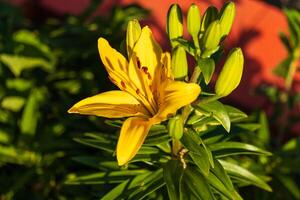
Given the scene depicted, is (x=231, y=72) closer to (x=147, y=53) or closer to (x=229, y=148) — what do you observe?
(x=147, y=53)

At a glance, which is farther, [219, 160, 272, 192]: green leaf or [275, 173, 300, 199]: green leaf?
[275, 173, 300, 199]: green leaf

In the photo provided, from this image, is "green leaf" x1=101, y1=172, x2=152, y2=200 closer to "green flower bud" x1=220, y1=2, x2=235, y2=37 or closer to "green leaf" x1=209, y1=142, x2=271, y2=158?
"green leaf" x1=209, y1=142, x2=271, y2=158

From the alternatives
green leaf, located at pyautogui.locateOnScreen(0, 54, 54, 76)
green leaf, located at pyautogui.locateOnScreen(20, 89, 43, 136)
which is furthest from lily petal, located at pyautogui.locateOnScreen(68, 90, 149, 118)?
green leaf, located at pyautogui.locateOnScreen(0, 54, 54, 76)

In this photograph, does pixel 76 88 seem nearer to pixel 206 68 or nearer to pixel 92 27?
pixel 92 27

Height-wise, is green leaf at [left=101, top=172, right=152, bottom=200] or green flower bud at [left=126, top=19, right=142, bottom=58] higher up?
green flower bud at [left=126, top=19, right=142, bottom=58]

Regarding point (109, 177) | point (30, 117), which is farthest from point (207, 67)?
point (30, 117)

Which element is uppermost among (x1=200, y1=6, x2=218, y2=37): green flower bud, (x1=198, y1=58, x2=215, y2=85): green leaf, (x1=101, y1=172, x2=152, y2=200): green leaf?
(x1=200, y1=6, x2=218, y2=37): green flower bud

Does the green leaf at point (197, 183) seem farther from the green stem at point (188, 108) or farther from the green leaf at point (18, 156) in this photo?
the green leaf at point (18, 156)
